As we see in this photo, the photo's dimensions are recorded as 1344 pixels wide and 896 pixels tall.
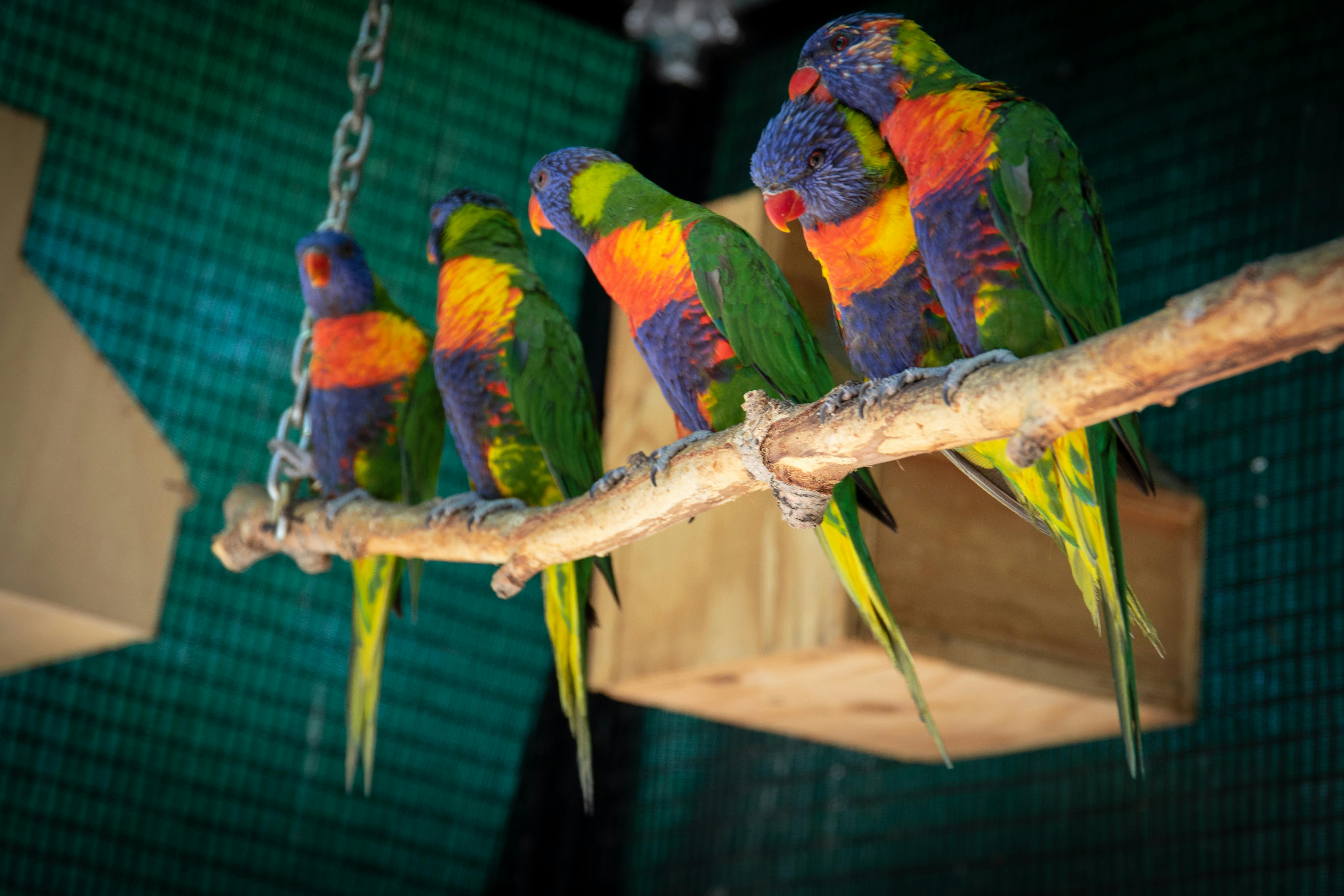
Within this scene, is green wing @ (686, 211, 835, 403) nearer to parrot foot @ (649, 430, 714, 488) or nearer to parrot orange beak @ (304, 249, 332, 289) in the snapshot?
parrot foot @ (649, 430, 714, 488)

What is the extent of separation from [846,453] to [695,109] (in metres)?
2.94

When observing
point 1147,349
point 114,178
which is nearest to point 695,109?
point 114,178

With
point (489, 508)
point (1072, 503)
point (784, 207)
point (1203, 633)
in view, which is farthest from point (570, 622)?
point (1203, 633)

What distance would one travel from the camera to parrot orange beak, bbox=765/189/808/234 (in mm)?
→ 1729

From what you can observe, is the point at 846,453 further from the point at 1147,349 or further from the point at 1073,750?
the point at 1073,750

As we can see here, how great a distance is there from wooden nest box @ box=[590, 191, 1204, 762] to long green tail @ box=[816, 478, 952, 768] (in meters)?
0.40

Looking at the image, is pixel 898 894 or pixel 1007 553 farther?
pixel 898 894

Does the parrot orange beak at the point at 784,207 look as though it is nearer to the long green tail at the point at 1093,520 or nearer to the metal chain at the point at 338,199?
the long green tail at the point at 1093,520

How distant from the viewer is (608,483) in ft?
5.76

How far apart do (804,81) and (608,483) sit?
63 centimetres

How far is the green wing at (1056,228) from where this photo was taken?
1507 millimetres

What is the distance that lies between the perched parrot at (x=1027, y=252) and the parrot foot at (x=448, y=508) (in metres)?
0.86

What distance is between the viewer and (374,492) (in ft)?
8.39

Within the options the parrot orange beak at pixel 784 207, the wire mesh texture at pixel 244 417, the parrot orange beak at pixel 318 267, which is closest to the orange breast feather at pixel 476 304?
the parrot orange beak at pixel 318 267
